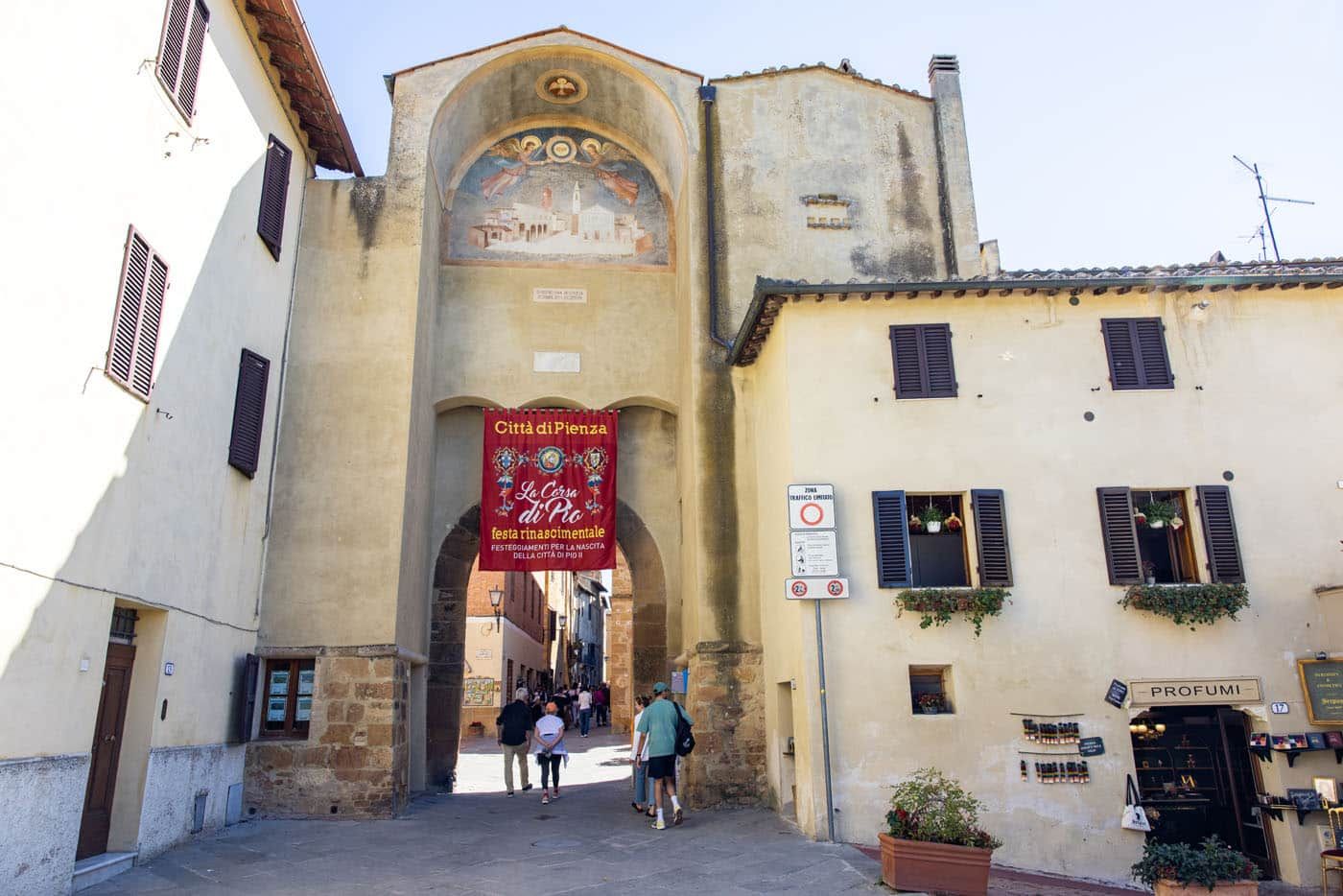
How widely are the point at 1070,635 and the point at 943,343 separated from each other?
11.9ft

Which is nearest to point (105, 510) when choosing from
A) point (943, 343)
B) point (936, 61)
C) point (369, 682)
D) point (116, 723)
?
point (116, 723)

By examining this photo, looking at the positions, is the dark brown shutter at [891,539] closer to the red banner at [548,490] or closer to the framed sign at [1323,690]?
the framed sign at [1323,690]

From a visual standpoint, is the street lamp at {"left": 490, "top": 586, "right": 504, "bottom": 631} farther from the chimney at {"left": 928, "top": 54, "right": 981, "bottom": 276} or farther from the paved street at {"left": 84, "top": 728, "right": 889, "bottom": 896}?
the chimney at {"left": 928, "top": 54, "right": 981, "bottom": 276}

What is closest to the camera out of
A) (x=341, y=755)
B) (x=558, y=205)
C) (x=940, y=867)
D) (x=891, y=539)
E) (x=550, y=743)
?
(x=940, y=867)

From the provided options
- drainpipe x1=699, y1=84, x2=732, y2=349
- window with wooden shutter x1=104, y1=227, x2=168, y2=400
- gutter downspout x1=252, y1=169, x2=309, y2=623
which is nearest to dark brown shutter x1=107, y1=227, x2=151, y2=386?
window with wooden shutter x1=104, y1=227, x2=168, y2=400

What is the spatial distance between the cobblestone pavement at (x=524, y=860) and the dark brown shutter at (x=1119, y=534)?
3330 millimetres

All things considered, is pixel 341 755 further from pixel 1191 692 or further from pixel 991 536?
pixel 1191 692

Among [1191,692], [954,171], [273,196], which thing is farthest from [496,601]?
[1191,692]

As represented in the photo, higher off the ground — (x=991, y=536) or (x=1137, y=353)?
(x=1137, y=353)

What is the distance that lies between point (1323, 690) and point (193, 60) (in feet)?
44.9

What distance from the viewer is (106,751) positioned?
9461 mm

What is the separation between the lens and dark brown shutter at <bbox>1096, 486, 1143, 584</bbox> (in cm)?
1112

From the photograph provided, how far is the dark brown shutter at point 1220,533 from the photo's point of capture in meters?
11.1

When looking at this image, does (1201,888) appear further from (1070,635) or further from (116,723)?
(116,723)
